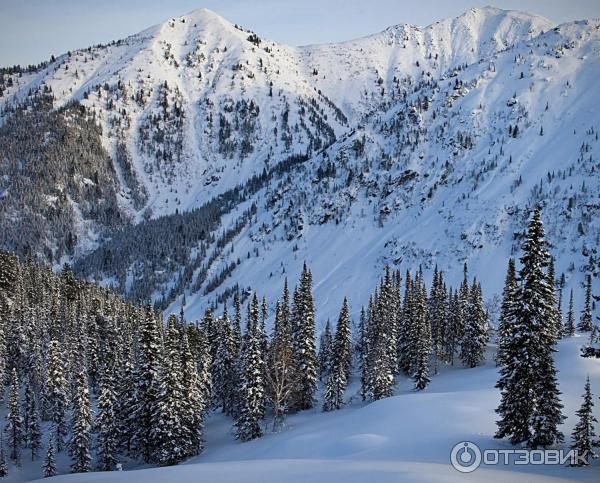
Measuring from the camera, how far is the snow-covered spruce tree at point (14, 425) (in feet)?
188

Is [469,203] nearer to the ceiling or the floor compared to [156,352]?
nearer to the ceiling

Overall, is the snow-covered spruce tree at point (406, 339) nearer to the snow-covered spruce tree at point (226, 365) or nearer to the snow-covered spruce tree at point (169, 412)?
the snow-covered spruce tree at point (226, 365)

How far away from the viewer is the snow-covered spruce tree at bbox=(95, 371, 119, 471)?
48531 mm

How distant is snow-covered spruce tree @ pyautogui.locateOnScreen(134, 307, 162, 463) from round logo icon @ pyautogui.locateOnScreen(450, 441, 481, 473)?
89.6 ft

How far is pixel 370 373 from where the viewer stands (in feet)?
189

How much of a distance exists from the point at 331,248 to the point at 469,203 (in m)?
50.5

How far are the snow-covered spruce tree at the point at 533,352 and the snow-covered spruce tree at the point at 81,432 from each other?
40733 mm

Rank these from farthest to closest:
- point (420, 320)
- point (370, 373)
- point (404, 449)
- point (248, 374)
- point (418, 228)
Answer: point (418, 228) < point (420, 320) < point (370, 373) < point (248, 374) < point (404, 449)

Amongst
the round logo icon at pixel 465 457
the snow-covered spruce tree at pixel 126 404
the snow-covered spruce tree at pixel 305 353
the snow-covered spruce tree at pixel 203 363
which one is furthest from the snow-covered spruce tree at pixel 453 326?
the round logo icon at pixel 465 457

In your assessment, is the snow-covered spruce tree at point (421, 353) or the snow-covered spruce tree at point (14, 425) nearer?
the snow-covered spruce tree at point (14, 425)

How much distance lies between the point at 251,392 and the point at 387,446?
21175mm

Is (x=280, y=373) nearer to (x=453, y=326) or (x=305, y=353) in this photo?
(x=305, y=353)

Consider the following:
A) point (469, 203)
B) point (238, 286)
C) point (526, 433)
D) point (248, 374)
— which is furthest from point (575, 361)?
point (238, 286)

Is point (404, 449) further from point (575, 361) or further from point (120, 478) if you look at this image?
point (575, 361)
